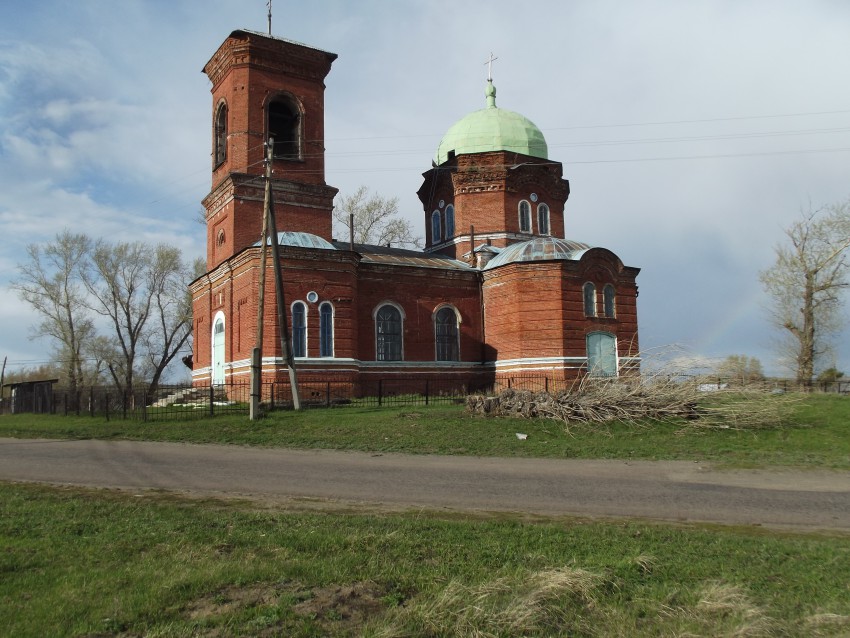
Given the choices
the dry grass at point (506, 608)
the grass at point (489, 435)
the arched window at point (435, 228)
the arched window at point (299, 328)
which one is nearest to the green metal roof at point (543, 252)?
the arched window at point (435, 228)

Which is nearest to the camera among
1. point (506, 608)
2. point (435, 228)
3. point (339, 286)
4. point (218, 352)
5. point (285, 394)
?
point (506, 608)

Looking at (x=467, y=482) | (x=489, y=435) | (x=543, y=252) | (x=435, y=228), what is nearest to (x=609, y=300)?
(x=543, y=252)

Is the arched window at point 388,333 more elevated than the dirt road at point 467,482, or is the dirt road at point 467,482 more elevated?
the arched window at point 388,333

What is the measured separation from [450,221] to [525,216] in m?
3.68

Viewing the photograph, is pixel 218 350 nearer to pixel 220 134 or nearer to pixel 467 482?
pixel 220 134

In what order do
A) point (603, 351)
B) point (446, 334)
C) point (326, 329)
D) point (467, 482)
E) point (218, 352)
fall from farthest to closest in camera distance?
point (446, 334), point (218, 352), point (603, 351), point (326, 329), point (467, 482)

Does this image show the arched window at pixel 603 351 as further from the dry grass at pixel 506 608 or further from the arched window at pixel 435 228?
the dry grass at pixel 506 608

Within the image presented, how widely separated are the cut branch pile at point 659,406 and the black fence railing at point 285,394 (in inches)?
15.5

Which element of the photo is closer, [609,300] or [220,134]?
[609,300]

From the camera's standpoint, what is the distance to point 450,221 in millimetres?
33781

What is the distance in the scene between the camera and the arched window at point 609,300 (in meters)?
27.6

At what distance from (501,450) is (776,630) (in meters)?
9.19

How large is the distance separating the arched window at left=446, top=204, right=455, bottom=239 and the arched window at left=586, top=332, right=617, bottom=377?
9.59 metres

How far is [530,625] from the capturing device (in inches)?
166
